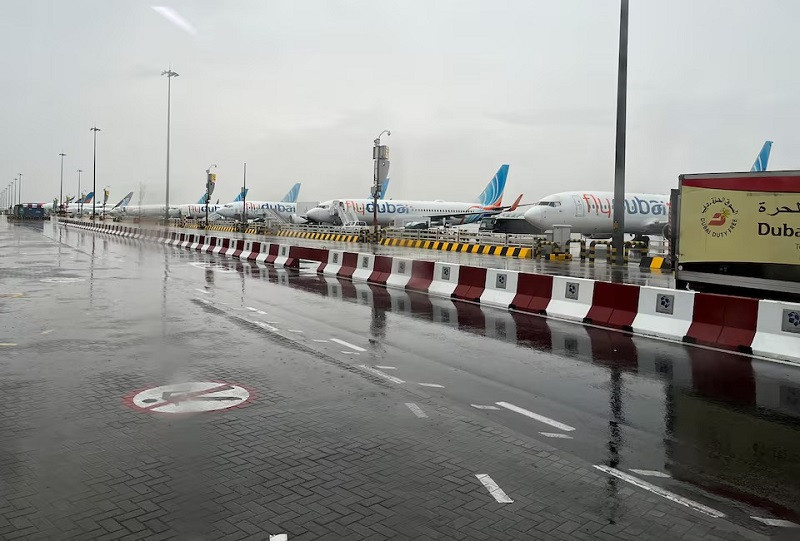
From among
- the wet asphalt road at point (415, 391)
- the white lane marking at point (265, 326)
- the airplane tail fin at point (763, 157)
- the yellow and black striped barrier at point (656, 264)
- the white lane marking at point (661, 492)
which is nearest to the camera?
the white lane marking at point (661, 492)

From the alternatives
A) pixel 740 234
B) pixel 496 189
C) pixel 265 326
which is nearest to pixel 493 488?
pixel 265 326

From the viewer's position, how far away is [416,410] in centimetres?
674

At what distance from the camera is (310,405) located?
22.4 feet

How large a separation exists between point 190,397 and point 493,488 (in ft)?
11.9

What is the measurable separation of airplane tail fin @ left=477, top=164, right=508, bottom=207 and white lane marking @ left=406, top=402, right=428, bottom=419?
6399 cm

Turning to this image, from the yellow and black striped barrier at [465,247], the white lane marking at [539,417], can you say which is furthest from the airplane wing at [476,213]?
the white lane marking at [539,417]

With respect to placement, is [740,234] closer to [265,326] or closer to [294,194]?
[265,326]

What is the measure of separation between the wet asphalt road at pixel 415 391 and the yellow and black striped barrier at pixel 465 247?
19.5 metres

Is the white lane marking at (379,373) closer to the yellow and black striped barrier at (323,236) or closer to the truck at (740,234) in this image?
the truck at (740,234)

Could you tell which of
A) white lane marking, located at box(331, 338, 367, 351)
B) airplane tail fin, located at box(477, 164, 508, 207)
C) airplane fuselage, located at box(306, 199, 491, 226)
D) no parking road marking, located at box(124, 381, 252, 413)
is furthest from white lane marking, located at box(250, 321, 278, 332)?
airplane tail fin, located at box(477, 164, 508, 207)

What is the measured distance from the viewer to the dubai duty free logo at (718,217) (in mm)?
14664

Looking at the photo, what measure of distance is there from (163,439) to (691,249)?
1317 centimetres

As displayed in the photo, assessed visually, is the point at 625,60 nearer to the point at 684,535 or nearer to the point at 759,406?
the point at 759,406

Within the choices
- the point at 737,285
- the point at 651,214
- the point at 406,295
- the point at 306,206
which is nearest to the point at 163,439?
the point at 406,295
